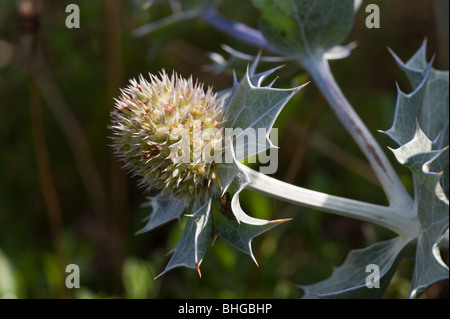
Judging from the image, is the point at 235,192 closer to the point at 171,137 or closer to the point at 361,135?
the point at 171,137

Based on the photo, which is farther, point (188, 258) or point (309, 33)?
point (309, 33)

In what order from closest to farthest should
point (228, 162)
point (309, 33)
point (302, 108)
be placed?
point (228, 162) → point (309, 33) → point (302, 108)

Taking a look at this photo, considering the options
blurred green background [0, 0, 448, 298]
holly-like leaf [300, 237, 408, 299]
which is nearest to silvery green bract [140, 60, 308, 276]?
holly-like leaf [300, 237, 408, 299]

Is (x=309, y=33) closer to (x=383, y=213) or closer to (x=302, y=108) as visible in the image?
(x=383, y=213)

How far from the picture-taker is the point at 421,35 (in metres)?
2.35

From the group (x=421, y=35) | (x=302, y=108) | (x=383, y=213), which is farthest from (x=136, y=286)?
(x=421, y=35)

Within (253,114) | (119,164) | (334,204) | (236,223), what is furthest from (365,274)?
(119,164)

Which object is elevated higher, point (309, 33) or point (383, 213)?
point (309, 33)

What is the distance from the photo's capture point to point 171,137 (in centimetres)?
99

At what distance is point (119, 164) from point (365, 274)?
125cm

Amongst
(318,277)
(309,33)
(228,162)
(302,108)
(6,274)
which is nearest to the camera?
(228,162)

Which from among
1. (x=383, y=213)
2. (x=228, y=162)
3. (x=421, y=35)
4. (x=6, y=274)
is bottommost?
(x=6, y=274)

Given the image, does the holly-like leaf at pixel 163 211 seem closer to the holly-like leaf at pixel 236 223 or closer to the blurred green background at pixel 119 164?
the holly-like leaf at pixel 236 223
